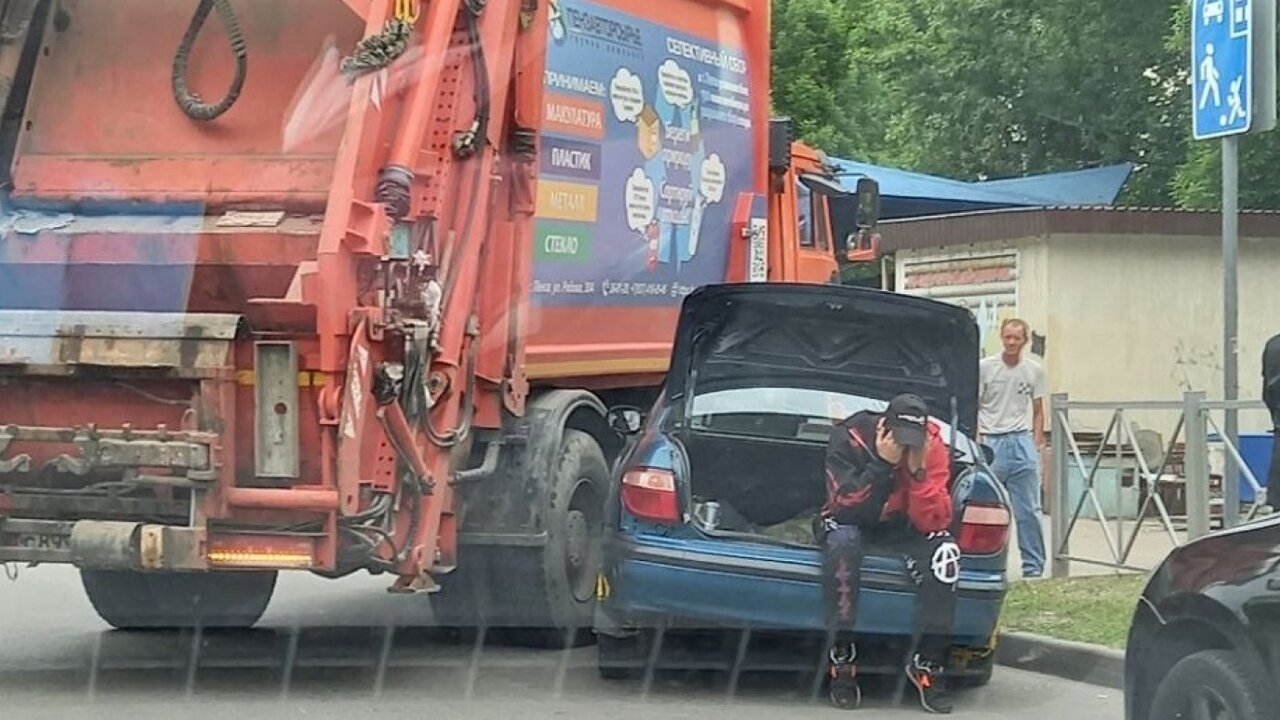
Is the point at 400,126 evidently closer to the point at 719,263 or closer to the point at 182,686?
the point at 182,686

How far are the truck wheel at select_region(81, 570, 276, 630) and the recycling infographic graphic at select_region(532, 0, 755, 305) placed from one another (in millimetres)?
2201

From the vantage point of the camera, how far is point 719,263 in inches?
484

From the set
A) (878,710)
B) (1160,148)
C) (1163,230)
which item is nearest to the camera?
(878,710)

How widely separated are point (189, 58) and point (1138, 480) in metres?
6.44

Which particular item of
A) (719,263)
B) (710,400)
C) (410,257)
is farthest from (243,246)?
(719,263)

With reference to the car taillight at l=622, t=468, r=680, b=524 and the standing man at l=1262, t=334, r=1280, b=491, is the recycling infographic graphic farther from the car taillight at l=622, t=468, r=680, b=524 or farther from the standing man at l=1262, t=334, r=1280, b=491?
the standing man at l=1262, t=334, r=1280, b=491

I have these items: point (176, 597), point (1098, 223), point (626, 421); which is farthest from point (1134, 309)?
point (176, 597)

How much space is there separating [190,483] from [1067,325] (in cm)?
1125

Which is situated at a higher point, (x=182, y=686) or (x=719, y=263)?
(x=719, y=263)

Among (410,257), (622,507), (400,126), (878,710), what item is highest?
(400,126)

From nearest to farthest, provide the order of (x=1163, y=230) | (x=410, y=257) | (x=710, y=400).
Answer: (x=410, y=257)
(x=710, y=400)
(x=1163, y=230)

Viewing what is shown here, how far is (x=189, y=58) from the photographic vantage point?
338 inches

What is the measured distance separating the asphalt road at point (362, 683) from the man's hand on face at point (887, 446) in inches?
43.2

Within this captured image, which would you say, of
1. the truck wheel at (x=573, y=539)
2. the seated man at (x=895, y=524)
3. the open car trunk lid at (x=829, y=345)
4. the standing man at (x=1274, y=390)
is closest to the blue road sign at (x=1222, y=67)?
the standing man at (x=1274, y=390)
